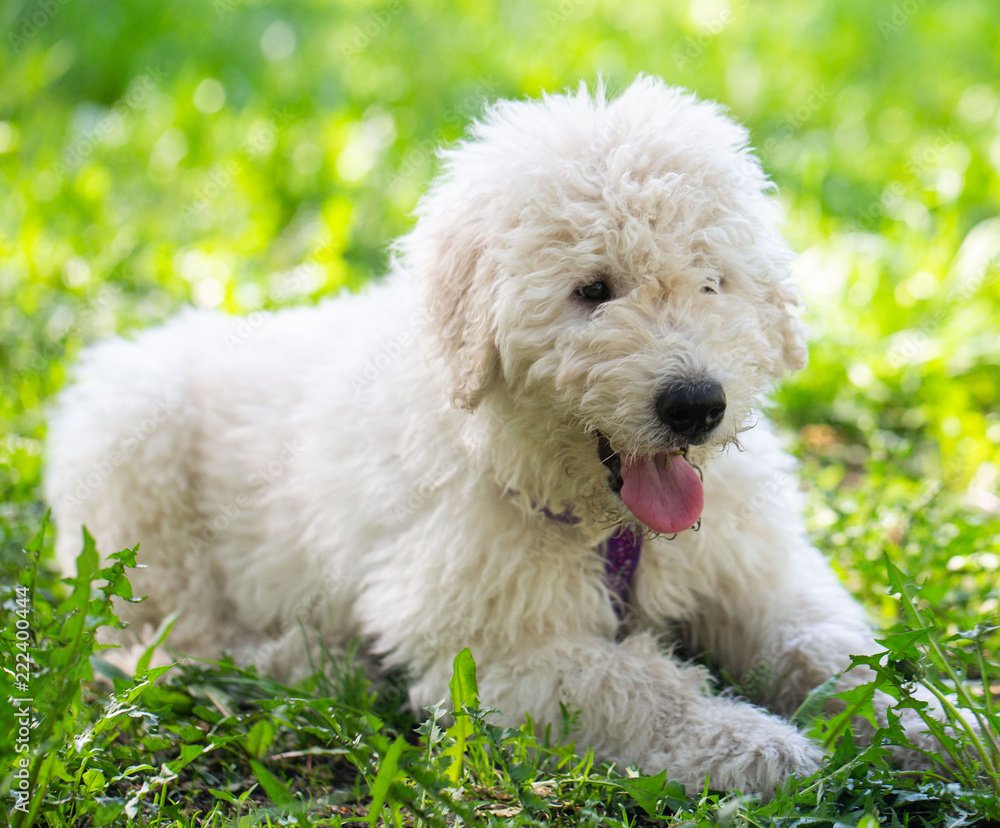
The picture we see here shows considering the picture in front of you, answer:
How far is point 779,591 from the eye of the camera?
3.24 meters

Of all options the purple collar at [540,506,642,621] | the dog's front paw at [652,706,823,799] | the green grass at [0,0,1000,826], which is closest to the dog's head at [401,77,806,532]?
the purple collar at [540,506,642,621]

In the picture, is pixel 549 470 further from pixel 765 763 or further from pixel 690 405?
pixel 765 763

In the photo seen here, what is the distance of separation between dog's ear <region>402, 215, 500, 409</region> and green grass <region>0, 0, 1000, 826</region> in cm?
93

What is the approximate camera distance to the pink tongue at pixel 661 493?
2.75 meters

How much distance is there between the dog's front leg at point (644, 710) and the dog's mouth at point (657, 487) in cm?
46

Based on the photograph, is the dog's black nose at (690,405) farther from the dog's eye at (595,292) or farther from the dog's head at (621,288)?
the dog's eye at (595,292)

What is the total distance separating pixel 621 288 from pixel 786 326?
659 mm

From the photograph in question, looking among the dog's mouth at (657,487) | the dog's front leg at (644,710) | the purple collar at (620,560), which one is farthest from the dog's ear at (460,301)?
the dog's front leg at (644,710)

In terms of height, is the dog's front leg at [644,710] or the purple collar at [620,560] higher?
the purple collar at [620,560]

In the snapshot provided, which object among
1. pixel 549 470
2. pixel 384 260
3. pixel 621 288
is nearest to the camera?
pixel 621 288

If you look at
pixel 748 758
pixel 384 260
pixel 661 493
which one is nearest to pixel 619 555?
pixel 661 493

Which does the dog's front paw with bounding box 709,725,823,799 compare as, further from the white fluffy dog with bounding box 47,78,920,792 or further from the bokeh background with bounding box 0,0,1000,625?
the bokeh background with bounding box 0,0,1000,625

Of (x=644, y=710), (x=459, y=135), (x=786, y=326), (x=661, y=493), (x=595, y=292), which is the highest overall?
(x=459, y=135)

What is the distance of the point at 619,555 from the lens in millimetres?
3121
